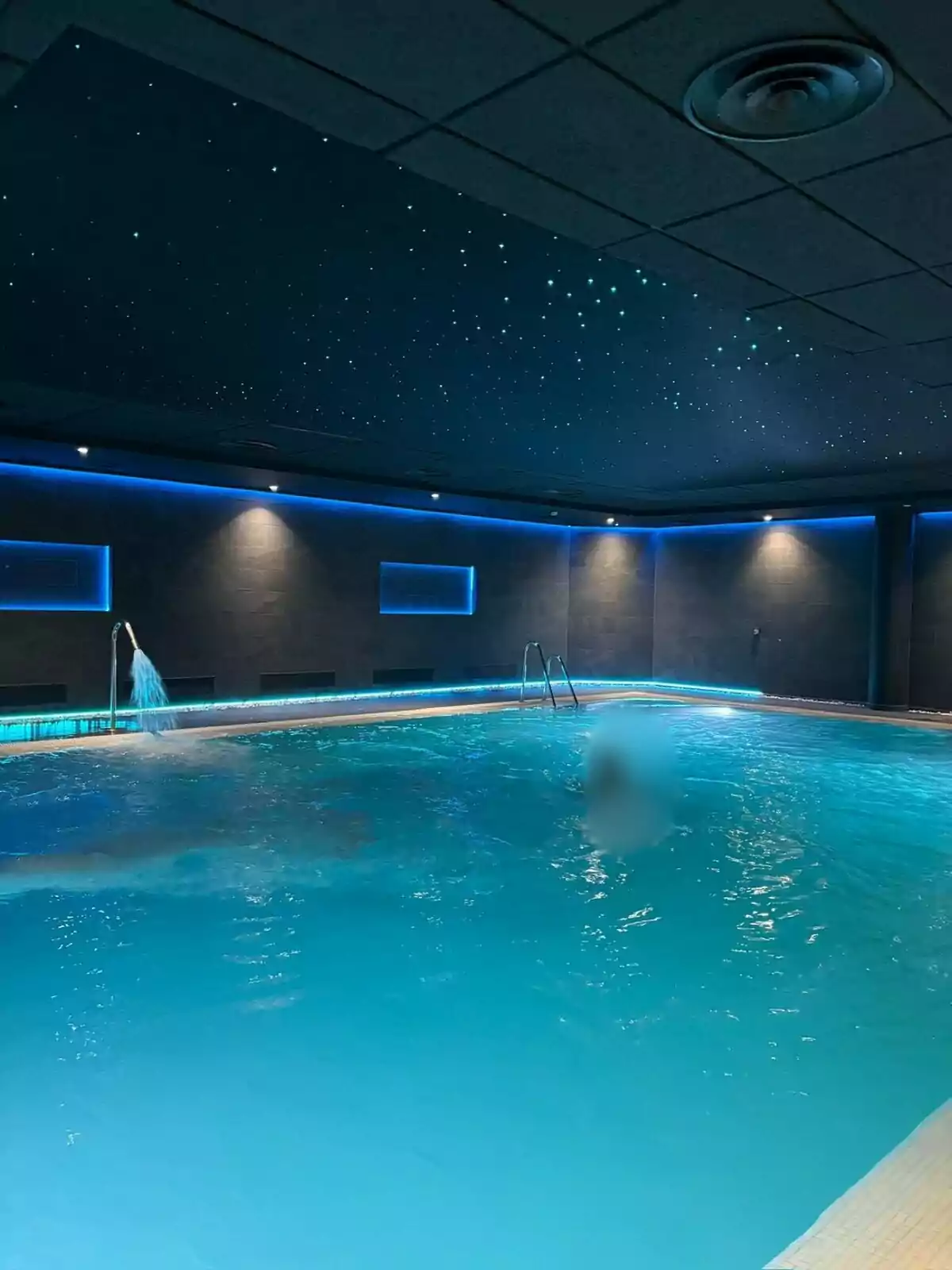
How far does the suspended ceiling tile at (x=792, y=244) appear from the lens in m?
3.61

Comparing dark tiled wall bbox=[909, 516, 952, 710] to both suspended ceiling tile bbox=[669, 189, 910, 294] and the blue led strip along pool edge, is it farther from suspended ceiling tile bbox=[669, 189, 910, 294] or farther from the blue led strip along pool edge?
suspended ceiling tile bbox=[669, 189, 910, 294]

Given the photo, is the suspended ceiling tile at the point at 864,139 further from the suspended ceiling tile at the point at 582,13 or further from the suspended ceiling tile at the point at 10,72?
the suspended ceiling tile at the point at 10,72

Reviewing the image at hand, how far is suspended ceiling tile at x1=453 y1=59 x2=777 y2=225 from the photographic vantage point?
2738 mm

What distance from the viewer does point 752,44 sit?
97.6 inches

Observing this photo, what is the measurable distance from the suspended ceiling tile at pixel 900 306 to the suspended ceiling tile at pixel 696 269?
1.17 feet

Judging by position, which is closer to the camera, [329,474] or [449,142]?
[449,142]

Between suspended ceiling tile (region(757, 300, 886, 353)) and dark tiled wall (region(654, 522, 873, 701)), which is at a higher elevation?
suspended ceiling tile (region(757, 300, 886, 353))

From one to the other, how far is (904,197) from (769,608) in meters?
11.4

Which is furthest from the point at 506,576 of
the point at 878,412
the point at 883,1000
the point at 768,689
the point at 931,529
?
the point at 883,1000

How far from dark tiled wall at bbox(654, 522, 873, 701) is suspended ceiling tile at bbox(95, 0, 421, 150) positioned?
1195 cm

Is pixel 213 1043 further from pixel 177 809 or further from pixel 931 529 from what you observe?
pixel 931 529

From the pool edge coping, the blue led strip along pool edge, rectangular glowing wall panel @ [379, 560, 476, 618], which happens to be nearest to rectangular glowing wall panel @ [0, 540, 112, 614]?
the blue led strip along pool edge

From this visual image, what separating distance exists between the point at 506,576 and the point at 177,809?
31.4 ft

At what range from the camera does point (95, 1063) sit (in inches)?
115
